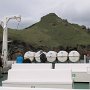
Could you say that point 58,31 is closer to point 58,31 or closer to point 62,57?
point 58,31

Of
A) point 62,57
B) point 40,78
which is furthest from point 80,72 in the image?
point 62,57

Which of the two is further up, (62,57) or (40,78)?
(62,57)

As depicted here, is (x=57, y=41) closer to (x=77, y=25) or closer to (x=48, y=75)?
(x=77, y=25)

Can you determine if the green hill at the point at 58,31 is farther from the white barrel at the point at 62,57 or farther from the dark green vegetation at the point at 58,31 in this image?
the white barrel at the point at 62,57

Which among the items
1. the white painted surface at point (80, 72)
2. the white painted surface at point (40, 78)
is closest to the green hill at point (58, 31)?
the white painted surface at point (80, 72)

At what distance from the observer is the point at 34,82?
9.49 meters

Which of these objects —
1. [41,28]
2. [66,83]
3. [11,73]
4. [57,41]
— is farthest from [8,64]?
[41,28]

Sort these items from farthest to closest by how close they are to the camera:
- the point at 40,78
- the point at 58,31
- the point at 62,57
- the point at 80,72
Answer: the point at 58,31, the point at 62,57, the point at 80,72, the point at 40,78

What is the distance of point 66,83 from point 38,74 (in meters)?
1.08

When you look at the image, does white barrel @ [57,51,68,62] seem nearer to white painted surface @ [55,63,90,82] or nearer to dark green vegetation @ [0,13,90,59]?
white painted surface @ [55,63,90,82]

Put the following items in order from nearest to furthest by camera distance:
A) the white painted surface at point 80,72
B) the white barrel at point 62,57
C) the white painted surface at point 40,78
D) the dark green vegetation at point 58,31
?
the white painted surface at point 40,78 → the white painted surface at point 80,72 → the white barrel at point 62,57 → the dark green vegetation at point 58,31

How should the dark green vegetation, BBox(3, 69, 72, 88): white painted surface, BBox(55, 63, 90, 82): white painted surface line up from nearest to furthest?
BBox(3, 69, 72, 88): white painted surface, BBox(55, 63, 90, 82): white painted surface, the dark green vegetation

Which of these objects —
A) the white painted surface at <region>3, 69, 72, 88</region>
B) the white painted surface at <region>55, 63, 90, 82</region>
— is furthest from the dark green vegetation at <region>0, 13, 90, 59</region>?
the white painted surface at <region>3, 69, 72, 88</region>

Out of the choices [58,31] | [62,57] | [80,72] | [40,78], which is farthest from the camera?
[58,31]
